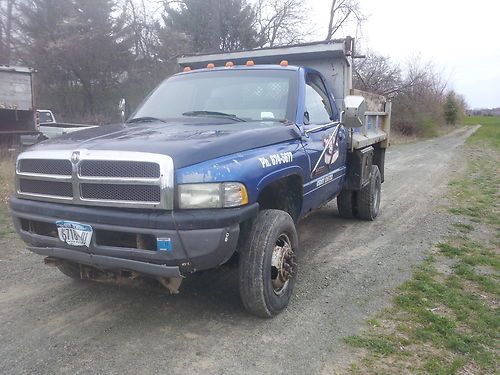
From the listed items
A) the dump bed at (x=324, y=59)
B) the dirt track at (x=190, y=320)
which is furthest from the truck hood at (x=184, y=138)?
the dump bed at (x=324, y=59)

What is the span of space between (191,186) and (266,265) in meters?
0.89

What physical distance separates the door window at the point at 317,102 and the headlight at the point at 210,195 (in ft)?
5.66

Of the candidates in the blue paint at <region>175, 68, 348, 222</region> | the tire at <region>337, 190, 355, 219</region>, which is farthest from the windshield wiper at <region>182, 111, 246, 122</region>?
the tire at <region>337, 190, 355, 219</region>

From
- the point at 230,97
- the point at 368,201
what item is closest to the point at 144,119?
the point at 230,97

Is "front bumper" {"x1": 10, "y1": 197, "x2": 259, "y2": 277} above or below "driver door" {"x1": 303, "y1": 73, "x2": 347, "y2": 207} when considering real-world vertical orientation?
below

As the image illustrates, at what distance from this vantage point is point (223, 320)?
365 centimetres

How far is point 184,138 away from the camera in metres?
3.27

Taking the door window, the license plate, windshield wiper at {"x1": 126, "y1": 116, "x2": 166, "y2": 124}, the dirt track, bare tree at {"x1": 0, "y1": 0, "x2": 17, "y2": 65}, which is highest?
bare tree at {"x1": 0, "y1": 0, "x2": 17, "y2": 65}

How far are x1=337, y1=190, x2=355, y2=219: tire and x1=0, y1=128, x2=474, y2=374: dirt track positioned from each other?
127 centimetres

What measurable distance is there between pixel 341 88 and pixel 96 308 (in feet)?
14.0

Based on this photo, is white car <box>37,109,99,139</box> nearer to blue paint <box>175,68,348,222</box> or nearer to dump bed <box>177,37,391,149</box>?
dump bed <box>177,37,391,149</box>

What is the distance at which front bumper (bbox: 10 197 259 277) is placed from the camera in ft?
9.75

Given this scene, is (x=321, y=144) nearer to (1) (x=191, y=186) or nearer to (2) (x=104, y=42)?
(1) (x=191, y=186)

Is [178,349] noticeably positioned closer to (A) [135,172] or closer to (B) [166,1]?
(A) [135,172]
